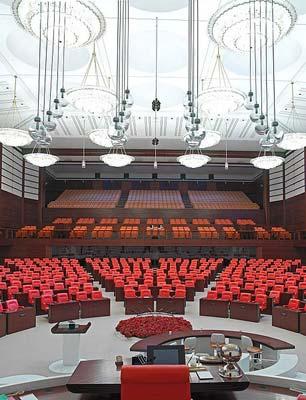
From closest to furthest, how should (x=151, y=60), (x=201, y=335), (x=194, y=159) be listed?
(x=201, y=335), (x=151, y=60), (x=194, y=159)

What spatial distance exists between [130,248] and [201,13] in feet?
53.4

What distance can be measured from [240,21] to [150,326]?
632 centimetres

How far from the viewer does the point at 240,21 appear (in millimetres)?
6090

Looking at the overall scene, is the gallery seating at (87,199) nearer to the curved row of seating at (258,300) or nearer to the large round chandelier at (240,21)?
the curved row of seating at (258,300)

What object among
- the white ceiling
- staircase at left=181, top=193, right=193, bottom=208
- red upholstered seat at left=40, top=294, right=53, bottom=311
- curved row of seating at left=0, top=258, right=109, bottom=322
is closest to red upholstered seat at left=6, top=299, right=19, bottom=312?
curved row of seating at left=0, top=258, right=109, bottom=322

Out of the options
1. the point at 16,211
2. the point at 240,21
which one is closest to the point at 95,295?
the point at 240,21

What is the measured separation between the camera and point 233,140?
845 inches

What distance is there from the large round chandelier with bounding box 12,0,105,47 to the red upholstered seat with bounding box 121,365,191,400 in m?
5.20

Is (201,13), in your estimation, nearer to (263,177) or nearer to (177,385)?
(177,385)

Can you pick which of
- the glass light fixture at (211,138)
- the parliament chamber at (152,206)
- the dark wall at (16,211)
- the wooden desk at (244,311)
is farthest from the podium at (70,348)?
the dark wall at (16,211)

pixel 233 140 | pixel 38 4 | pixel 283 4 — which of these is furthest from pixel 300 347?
pixel 233 140

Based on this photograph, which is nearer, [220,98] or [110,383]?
[110,383]

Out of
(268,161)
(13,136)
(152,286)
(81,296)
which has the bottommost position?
(81,296)

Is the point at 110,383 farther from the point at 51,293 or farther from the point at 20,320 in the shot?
the point at 51,293
